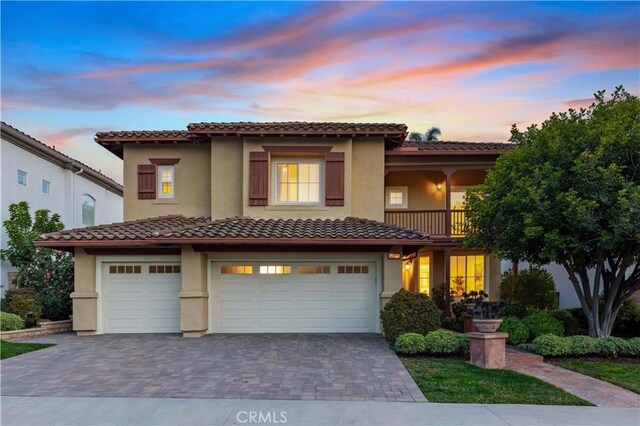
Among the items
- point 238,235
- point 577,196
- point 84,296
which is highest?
point 577,196

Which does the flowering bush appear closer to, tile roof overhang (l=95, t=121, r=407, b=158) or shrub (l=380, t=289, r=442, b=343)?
tile roof overhang (l=95, t=121, r=407, b=158)

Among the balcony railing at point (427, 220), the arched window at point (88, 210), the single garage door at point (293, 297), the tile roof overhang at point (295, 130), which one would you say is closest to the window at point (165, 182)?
the tile roof overhang at point (295, 130)

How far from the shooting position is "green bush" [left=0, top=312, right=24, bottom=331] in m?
11.5

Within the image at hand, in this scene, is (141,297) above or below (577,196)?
below

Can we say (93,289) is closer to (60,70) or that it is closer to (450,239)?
(60,70)

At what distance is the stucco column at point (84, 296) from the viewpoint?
39.7 feet

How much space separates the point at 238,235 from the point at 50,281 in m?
7.65

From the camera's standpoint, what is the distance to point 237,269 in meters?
12.6

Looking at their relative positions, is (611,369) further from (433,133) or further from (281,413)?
(433,133)

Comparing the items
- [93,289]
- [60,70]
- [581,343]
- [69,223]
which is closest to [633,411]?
[581,343]

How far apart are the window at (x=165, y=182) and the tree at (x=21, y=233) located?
16.0 feet

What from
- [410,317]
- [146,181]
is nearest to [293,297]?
[410,317]

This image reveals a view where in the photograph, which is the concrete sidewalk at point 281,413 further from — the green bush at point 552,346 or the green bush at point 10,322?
the green bush at point 10,322

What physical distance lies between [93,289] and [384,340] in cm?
887
